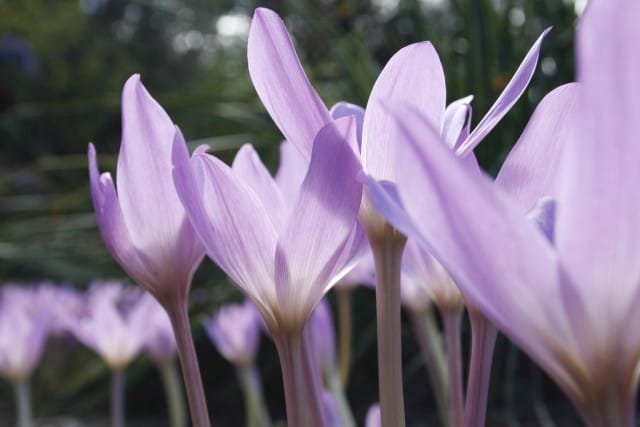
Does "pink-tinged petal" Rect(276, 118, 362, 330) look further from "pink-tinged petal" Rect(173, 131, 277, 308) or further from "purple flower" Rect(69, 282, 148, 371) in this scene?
"purple flower" Rect(69, 282, 148, 371)

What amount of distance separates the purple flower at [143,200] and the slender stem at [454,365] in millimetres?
93

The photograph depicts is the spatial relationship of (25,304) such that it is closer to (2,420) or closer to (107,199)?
(2,420)

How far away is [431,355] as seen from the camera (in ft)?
1.58

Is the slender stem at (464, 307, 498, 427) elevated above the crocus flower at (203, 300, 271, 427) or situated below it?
above

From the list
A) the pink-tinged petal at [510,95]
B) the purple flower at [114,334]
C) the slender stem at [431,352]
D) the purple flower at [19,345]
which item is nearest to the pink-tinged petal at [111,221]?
the pink-tinged petal at [510,95]

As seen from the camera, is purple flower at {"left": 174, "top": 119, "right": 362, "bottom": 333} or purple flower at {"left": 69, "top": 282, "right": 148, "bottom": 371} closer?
purple flower at {"left": 174, "top": 119, "right": 362, "bottom": 333}

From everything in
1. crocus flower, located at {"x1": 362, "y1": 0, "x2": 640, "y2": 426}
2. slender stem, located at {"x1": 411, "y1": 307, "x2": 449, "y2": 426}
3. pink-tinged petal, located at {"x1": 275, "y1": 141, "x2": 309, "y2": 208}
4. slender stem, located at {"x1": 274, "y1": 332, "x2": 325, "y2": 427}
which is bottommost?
slender stem, located at {"x1": 411, "y1": 307, "x2": 449, "y2": 426}

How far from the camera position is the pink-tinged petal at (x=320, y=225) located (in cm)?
21

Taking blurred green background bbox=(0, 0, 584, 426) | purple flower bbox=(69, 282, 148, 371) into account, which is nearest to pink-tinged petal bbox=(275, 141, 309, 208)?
purple flower bbox=(69, 282, 148, 371)

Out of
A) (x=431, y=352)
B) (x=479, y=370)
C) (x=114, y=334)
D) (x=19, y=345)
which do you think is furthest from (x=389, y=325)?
(x=19, y=345)

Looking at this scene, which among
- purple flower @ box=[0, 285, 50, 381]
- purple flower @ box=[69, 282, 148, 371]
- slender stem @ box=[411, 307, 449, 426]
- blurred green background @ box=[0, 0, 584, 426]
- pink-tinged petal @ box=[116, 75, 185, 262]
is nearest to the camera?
pink-tinged petal @ box=[116, 75, 185, 262]

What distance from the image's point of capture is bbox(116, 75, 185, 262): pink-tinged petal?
0.80 feet

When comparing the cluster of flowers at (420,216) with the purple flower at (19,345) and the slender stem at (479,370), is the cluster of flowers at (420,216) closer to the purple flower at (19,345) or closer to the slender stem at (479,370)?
the slender stem at (479,370)

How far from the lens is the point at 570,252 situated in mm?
157
